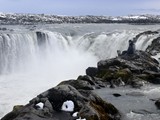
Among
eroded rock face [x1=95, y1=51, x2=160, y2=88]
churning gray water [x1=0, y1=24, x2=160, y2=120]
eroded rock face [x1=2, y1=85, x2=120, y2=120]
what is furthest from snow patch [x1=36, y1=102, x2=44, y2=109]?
churning gray water [x1=0, y1=24, x2=160, y2=120]

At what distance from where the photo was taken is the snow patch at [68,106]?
19344mm

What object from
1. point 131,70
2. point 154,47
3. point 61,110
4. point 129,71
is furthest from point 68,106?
point 154,47

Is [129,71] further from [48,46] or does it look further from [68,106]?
[48,46]

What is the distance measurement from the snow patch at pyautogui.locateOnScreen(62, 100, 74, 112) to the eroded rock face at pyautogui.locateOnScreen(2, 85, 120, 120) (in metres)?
0.14

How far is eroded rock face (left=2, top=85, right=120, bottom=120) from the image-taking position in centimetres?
1816

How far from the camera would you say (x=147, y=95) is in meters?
25.6

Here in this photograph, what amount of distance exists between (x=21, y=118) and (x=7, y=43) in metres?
37.5

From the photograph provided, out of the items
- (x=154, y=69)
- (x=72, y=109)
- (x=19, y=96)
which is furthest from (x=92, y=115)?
(x=19, y=96)

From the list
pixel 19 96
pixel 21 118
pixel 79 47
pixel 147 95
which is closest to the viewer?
pixel 21 118

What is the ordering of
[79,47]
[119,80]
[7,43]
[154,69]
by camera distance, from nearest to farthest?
[119,80] < [154,69] < [7,43] < [79,47]

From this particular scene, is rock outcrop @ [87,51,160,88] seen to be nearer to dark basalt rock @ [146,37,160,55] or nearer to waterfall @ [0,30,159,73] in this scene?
dark basalt rock @ [146,37,160,55]

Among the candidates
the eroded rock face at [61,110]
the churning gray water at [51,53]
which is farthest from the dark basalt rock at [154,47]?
the eroded rock face at [61,110]

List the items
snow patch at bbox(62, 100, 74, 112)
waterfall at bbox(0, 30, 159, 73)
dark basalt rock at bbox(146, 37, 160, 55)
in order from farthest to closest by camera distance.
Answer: waterfall at bbox(0, 30, 159, 73) < dark basalt rock at bbox(146, 37, 160, 55) < snow patch at bbox(62, 100, 74, 112)

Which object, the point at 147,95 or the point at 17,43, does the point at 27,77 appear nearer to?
the point at 17,43
